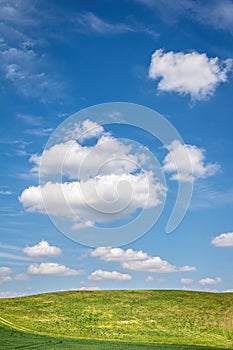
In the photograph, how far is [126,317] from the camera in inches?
2852

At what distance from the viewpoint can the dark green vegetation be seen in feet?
206

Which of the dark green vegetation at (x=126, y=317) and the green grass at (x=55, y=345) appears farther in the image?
the dark green vegetation at (x=126, y=317)

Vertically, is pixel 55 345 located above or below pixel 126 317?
below

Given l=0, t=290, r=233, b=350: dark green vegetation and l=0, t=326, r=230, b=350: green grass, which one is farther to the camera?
l=0, t=290, r=233, b=350: dark green vegetation

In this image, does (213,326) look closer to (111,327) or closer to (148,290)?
(111,327)

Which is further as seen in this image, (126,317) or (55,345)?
(126,317)

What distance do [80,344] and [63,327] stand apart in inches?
576

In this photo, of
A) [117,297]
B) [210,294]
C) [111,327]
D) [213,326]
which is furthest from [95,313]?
[210,294]

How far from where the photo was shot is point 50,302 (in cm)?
8125

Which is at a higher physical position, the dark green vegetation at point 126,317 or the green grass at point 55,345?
the dark green vegetation at point 126,317

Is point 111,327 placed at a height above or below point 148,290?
below

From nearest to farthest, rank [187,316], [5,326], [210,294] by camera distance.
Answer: [5,326] < [187,316] < [210,294]

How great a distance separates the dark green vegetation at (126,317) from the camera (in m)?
62.9

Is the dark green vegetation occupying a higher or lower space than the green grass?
higher
